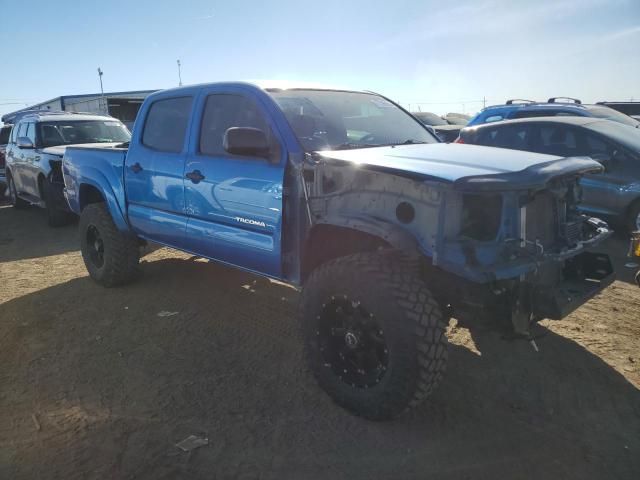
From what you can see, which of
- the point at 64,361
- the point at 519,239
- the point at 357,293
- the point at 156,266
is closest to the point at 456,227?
the point at 519,239

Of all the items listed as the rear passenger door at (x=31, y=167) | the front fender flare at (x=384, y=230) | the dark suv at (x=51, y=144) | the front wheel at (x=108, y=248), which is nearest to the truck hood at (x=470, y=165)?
the front fender flare at (x=384, y=230)

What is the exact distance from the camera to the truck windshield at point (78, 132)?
8.91m

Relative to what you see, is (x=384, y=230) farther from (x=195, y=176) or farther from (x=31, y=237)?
(x=31, y=237)

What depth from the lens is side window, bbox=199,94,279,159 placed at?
3.67 metres

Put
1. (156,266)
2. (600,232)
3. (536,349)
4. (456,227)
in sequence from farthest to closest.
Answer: (156,266) → (536,349) → (600,232) → (456,227)

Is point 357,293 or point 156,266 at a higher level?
point 357,293

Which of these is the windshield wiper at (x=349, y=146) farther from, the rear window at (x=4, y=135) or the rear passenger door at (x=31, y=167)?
the rear window at (x=4, y=135)

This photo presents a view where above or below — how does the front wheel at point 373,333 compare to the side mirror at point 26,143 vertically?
below

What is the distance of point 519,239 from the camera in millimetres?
2641

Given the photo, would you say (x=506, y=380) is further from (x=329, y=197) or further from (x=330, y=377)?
(x=329, y=197)

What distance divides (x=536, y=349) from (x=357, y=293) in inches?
68.8

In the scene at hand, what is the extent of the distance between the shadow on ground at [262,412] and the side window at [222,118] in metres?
1.53

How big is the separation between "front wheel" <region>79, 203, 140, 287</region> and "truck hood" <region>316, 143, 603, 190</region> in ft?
9.56

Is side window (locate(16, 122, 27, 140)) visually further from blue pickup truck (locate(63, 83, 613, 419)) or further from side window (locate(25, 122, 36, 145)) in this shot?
blue pickup truck (locate(63, 83, 613, 419))
